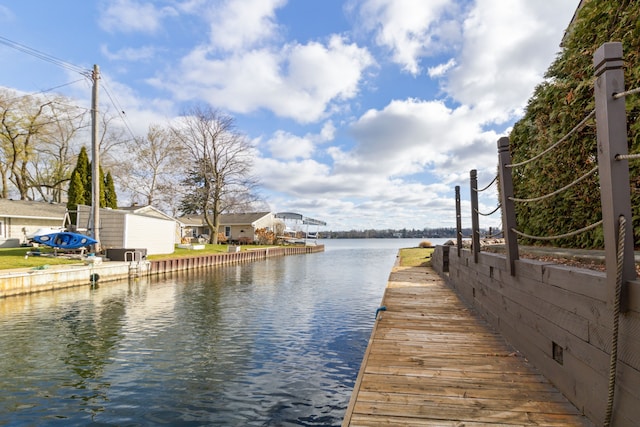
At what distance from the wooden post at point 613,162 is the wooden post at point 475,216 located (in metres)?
3.79

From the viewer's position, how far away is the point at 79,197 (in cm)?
2677

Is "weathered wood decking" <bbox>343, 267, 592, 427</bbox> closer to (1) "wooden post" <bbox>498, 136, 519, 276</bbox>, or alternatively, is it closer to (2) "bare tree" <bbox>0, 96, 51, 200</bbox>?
(1) "wooden post" <bbox>498, 136, 519, 276</bbox>

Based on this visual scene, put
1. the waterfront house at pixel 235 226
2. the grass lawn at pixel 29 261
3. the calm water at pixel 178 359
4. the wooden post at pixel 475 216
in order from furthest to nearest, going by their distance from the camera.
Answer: the waterfront house at pixel 235 226 → the grass lawn at pixel 29 261 → the wooden post at pixel 475 216 → the calm water at pixel 178 359

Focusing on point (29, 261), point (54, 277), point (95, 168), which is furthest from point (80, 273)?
point (95, 168)

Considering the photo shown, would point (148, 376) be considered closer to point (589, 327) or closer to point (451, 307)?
point (451, 307)

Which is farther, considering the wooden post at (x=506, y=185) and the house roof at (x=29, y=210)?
the house roof at (x=29, y=210)

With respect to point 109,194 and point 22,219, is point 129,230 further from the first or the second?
point 109,194

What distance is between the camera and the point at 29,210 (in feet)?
83.1

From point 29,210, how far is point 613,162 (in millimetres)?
31033

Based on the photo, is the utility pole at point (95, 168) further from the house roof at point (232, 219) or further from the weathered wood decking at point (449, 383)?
the house roof at point (232, 219)

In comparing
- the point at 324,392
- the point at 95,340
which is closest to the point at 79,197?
the point at 95,340

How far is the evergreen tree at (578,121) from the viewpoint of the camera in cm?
424

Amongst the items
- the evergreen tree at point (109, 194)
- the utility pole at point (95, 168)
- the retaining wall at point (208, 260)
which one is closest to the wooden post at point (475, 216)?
the retaining wall at point (208, 260)

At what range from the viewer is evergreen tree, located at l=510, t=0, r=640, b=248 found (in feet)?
13.9
